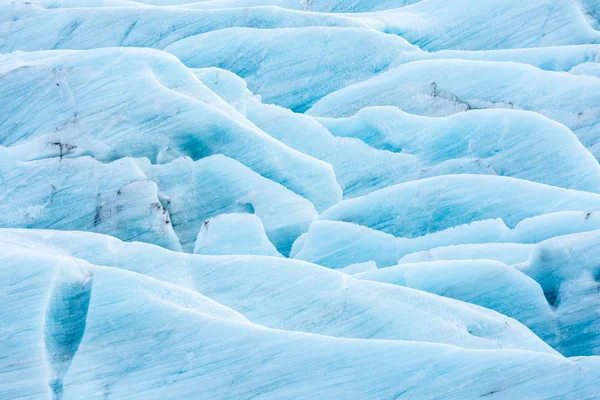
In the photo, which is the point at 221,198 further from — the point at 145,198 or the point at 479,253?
the point at 479,253

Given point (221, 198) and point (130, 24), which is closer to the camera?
point (221, 198)

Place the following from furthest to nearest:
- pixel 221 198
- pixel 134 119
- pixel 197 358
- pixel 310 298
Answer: pixel 134 119 < pixel 221 198 < pixel 310 298 < pixel 197 358

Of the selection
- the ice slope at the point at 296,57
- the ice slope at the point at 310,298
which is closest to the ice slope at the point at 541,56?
the ice slope at the point at 296,57

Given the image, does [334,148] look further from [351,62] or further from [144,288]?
[144,288]

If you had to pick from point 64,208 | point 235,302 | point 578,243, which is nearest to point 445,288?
point 578,243

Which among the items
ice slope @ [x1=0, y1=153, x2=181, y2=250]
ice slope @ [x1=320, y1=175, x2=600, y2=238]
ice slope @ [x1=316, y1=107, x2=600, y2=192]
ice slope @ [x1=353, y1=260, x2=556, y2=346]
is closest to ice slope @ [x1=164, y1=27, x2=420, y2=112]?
ice slope @ [x1=316, y1=107, x2=600, y2=192]

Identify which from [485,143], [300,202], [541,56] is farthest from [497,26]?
[300,202]
